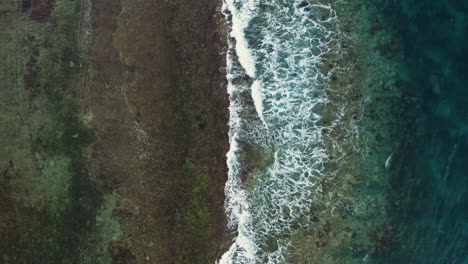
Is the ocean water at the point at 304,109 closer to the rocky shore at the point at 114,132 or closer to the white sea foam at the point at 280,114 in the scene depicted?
the white sea foam at the point at 280,114

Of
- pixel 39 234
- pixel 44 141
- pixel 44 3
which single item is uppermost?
pixel 44 3

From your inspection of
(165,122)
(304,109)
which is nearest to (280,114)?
(304,109)

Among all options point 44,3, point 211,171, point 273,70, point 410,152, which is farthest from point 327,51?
point 44,3

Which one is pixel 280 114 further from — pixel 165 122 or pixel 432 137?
pixel 432 137

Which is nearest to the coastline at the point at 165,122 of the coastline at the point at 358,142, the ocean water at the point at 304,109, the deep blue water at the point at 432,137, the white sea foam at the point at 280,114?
the ocean water at the point at 304,109

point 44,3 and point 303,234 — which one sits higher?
point 44,3

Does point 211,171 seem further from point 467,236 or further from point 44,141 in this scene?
point 467,236

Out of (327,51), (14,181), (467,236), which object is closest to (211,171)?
(327,51)
